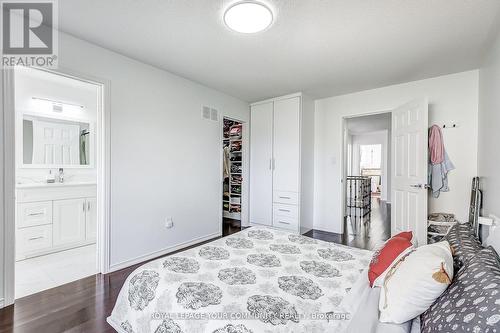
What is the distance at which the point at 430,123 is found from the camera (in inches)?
135

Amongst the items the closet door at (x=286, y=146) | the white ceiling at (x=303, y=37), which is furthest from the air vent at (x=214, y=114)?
the closet door at (x=286, y=146)

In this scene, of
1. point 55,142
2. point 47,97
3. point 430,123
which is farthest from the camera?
point 55,142

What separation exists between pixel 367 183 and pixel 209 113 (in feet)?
16.1

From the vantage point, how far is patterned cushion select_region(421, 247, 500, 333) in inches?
27.8

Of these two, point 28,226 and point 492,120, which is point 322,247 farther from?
point 28,226

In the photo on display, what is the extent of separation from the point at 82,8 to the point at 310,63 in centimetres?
234

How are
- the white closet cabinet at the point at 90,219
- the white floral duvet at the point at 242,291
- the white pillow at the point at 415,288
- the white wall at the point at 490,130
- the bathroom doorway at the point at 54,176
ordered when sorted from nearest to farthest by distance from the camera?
the white pillow at the point at 415,288 → the white floral duvet at the point at 242,291 → the white wall at the point at 490,130 → the bathroom doorway at the point at 54,176 → the white closet cabinet at the point at 90,219

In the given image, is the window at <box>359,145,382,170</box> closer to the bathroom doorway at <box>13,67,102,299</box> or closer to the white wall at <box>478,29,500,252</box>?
the white wall at <box>478,29,500,252</box>

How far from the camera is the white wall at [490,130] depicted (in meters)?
2.19

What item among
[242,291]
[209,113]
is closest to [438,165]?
[242,291]

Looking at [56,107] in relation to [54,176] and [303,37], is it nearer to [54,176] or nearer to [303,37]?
[54,176]

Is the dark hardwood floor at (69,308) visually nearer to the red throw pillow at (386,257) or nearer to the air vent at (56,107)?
the red throw pillow at (386,257)

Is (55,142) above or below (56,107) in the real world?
below

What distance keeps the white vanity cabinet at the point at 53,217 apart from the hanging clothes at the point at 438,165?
4.88 meters
